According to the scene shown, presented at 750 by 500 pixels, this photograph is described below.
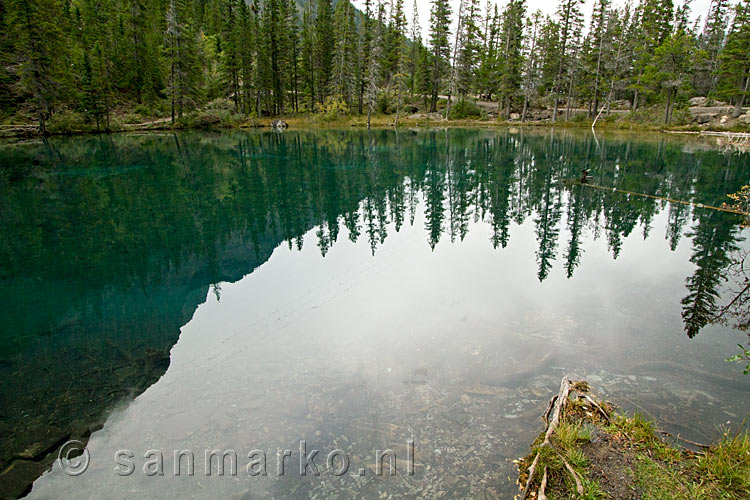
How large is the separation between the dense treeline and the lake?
Answer: 4534 cm

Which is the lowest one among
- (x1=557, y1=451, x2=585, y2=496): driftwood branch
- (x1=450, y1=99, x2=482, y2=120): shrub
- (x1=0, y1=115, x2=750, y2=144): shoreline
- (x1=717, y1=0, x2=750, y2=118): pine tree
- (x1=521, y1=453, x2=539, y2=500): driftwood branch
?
(x1=521, y1=453, x2=539, y2=500): driftwood branch

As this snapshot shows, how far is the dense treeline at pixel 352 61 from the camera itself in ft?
180

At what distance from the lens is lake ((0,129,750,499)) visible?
18.0 ft

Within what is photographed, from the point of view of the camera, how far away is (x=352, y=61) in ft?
234

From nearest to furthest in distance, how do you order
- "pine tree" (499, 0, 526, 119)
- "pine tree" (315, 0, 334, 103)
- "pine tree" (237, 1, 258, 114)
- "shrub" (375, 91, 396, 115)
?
"pine tree" (499, 0, 526, 119), "pine tree" (237, 1, 258, 114), "shrub" (375, 91, 396, 115), "pine tree" (315, 0, 334, 103)

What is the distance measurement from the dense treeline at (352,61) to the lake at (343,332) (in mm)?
45339

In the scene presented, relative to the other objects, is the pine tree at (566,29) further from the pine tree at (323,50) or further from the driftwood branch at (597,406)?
the driftwood branch at (597,406)

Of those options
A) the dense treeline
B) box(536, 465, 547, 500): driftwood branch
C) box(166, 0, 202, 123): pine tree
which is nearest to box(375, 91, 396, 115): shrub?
the dense treeline

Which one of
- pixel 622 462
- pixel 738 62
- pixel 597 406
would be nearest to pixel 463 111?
pixel 738 62

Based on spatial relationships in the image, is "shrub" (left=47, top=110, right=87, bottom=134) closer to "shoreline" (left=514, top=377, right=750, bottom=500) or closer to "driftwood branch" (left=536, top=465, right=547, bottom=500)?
"shoreline" (left=514, top=377, right=750, bottom=500)

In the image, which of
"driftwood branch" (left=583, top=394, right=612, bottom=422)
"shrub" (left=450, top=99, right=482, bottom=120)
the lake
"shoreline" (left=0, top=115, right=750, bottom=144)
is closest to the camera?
"driftwood branch" (left=583, top=394, right=612, bottom=422)

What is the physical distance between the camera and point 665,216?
675 inches

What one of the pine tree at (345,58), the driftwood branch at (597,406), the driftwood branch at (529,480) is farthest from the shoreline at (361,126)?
the driftwood branch at (529,480)

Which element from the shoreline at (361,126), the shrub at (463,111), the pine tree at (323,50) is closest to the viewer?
the shoreline at (361,126)
